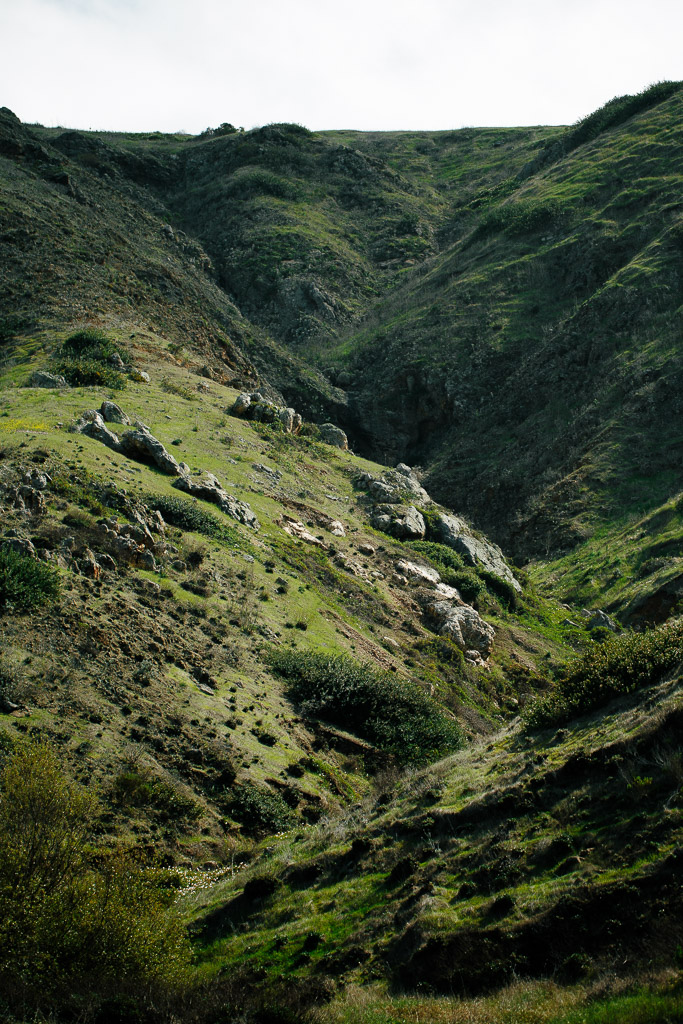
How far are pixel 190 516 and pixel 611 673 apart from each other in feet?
50.4

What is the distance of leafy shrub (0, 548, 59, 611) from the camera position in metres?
15.9

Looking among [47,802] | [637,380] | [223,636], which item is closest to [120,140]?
[637,380]

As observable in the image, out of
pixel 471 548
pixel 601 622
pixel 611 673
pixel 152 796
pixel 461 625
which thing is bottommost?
pixel 152 796

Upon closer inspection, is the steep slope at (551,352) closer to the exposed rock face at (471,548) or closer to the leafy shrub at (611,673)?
the exposed rock face at (471,548)

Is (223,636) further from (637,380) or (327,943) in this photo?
(637,380)

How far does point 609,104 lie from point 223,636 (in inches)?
2924

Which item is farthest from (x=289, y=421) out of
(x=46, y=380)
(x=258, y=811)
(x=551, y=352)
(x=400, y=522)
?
(x=258, y=811)

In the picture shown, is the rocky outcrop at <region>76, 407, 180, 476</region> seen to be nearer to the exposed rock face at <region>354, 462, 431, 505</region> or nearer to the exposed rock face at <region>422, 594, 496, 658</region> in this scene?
the exposed rock face at <region>422, 594, 496, 658</region>

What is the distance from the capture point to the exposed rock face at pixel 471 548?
33.8 metres

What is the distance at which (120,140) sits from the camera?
100750 millimetres

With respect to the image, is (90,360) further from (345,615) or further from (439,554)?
(345,615)

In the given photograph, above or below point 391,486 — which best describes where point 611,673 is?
below

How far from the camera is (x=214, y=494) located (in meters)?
27.3

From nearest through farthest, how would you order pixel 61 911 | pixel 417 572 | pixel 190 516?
1. pixel 61 911
2. pixel 190 516
3. pixel 417 572
